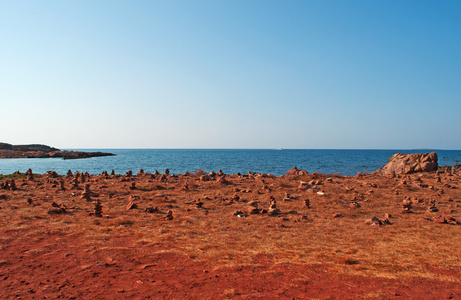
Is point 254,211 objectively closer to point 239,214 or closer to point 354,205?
point 239,214

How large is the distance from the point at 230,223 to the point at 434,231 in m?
7.67

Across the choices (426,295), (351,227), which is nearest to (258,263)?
(426,295)

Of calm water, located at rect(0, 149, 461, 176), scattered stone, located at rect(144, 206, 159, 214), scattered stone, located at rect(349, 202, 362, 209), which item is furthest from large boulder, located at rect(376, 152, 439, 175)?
scattered stone, located at rect(144, 206, 159, 214)

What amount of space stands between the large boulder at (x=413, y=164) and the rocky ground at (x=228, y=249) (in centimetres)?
2186

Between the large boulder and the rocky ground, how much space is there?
21.9 m

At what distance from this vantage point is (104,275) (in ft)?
20.3

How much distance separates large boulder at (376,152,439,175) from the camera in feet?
111

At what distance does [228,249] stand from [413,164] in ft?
119

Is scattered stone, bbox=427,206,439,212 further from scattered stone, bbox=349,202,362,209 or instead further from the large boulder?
the large boulder

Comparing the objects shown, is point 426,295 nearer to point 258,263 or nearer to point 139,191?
point 258,263

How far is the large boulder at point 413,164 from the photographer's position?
111 feet

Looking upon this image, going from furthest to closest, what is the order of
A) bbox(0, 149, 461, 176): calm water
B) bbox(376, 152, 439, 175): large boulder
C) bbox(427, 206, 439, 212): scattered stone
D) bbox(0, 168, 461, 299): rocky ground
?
bbox(0, 149, 461, 176): calm water → bbox(376, 152, 439, 175): large boulder → bbox(427, 206, 439, 212): scattered stone → bbox(0, 168, 461, 299): rocky ground

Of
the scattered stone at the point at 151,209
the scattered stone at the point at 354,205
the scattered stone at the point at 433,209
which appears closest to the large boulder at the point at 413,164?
the scattered stone at the point at 433,209

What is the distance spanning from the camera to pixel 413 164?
34656 millimetres
